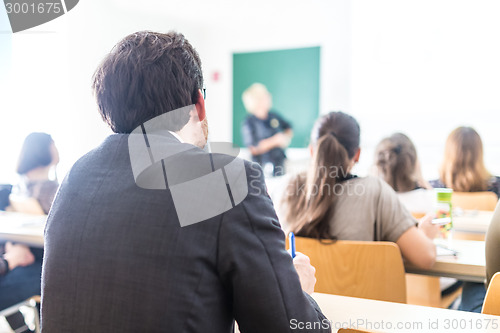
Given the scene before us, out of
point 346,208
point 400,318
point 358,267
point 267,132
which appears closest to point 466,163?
point 346,208

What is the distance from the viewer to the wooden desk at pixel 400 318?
99 centimetres

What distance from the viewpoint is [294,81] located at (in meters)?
5.95

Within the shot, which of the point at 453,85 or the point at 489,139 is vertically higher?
the point at 453,85

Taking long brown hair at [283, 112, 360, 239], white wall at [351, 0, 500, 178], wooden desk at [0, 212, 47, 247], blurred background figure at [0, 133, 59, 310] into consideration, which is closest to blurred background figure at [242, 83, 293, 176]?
white wall at [351, 0, 500, 178]

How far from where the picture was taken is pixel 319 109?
19.1ft

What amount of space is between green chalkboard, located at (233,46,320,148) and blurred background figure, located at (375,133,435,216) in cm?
319

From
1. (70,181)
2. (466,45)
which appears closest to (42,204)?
(70,181)

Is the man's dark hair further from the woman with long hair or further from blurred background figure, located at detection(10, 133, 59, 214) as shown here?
the woman with long hair

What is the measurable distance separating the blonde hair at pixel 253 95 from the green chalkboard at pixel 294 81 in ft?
0.21

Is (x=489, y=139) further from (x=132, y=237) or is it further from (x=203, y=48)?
(x=132, y=237)

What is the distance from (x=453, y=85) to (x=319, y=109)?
163cm

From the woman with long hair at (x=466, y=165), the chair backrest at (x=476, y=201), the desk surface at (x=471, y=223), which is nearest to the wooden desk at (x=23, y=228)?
the desk surface at (x=471, y=223)

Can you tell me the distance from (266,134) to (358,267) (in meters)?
4.51

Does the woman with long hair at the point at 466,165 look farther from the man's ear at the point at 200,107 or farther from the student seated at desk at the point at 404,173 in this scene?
the man's ear at the point at 200,107
